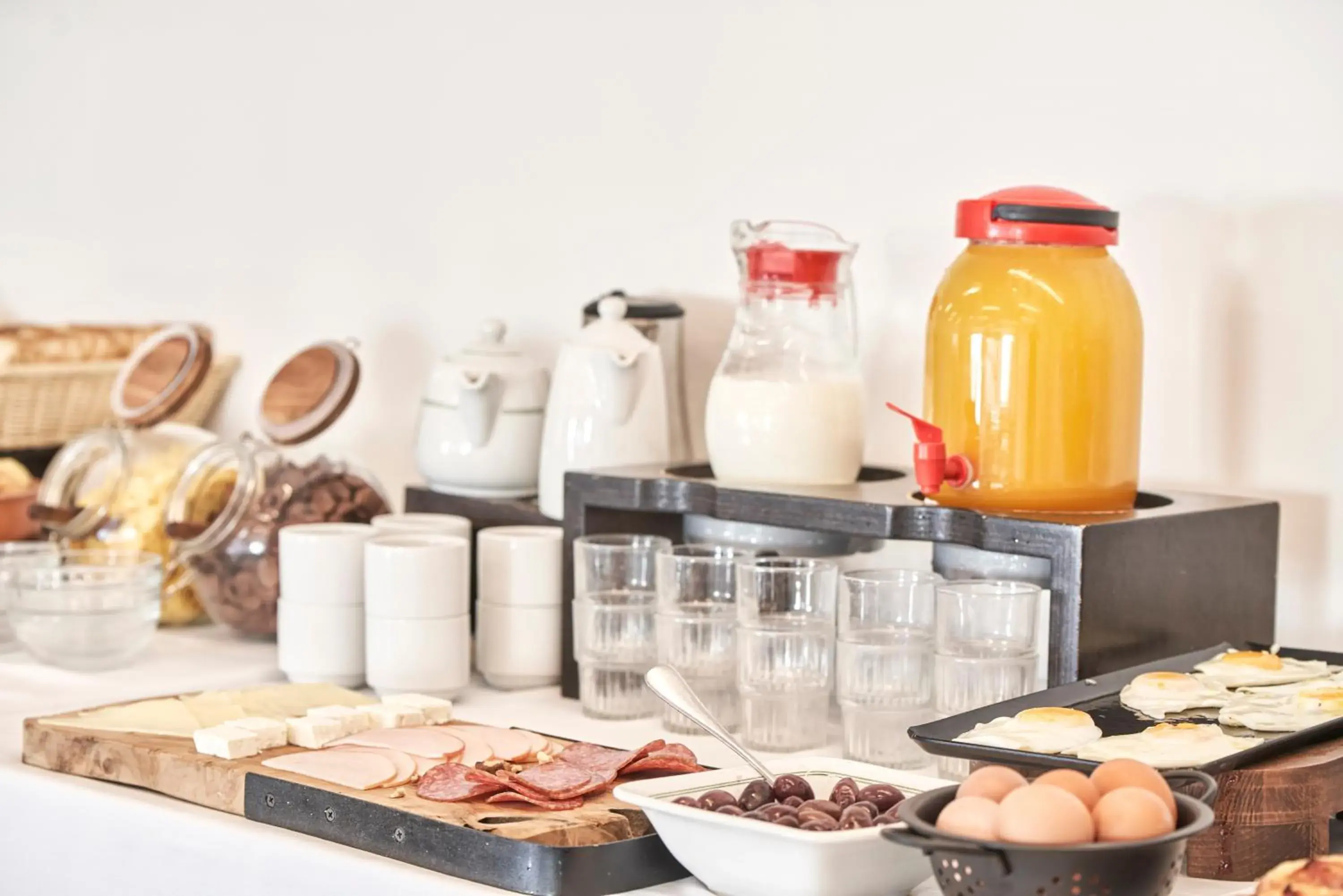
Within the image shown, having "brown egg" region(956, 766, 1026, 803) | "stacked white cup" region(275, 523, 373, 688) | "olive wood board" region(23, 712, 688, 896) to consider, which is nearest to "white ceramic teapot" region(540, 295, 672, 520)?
"stacked white cup" region(275, 523, 373, 688)

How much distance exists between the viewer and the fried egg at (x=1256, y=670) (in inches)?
44.6

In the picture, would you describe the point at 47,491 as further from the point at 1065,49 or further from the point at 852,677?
the point at 1065,49

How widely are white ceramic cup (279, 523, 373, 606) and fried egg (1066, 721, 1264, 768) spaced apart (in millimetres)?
789

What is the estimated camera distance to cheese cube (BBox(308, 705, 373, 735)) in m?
1.24

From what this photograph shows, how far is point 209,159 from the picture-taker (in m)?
2.38

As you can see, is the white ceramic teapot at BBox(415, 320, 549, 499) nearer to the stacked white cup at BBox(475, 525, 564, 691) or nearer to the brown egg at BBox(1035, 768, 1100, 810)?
the stacked white cup at BBox(475, 525, 564, 691)

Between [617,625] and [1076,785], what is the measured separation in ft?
2.19

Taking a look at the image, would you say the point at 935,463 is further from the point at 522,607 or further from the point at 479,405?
the point at 479,405

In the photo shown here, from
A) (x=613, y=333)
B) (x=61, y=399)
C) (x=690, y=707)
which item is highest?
(x=613, y=333)

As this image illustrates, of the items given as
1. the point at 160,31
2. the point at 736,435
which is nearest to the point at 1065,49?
the point at 736,435

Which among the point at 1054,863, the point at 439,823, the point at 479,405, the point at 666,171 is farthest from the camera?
the point at 666,171

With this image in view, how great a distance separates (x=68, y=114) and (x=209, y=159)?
0.39m

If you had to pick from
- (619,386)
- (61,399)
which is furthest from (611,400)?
(61,399)

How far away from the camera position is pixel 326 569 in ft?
5.09
